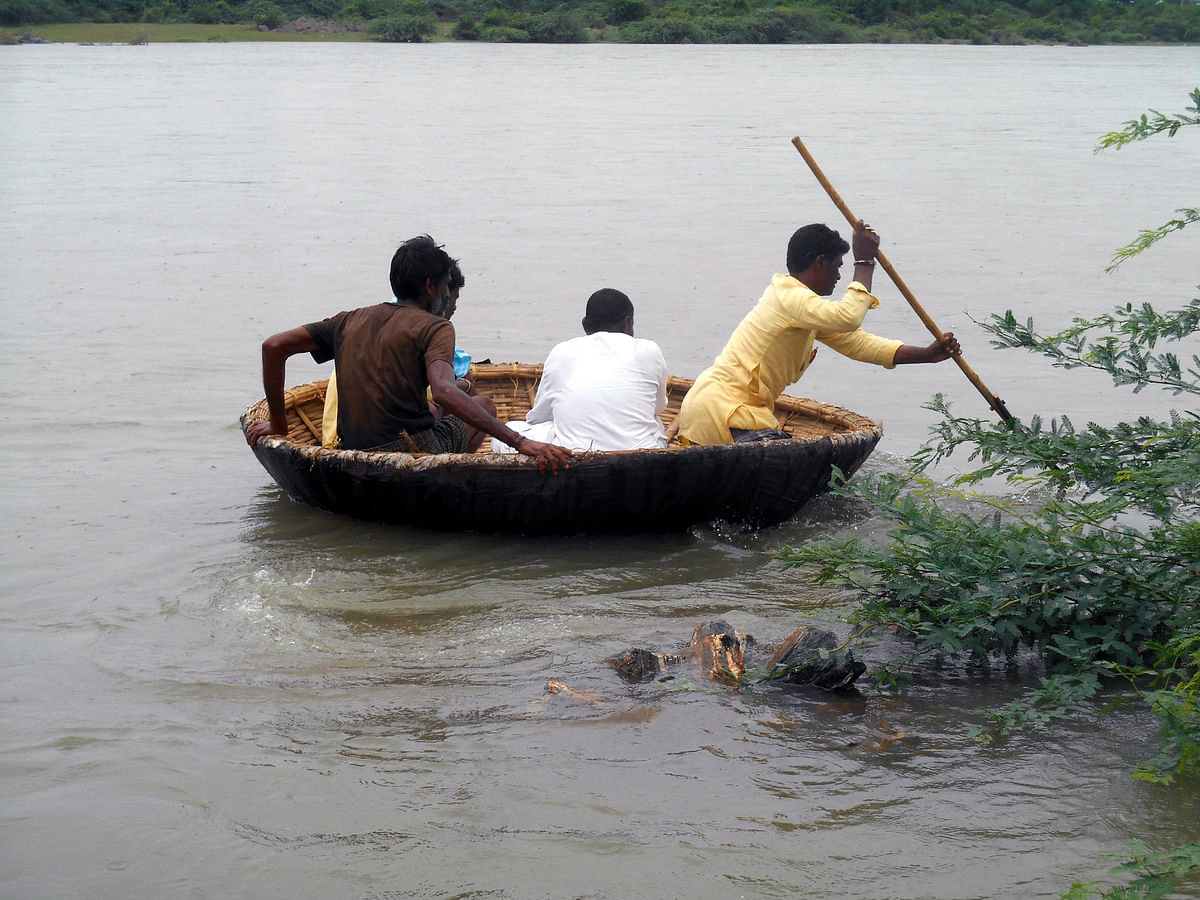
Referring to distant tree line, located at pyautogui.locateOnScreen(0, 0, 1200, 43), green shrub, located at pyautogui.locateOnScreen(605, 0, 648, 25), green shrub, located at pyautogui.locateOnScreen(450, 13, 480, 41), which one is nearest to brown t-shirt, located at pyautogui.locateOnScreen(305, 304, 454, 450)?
distant tree line, located at pyautogui.locateOnScreen(0, 0, 1200, 43)

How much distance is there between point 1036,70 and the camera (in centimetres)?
3291

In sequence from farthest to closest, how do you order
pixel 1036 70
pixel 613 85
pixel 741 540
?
1. pixel 1036 70
2. pixel 613 85
3. pixel 741 540

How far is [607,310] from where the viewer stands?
467 cm

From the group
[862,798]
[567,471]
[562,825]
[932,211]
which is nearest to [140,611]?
[567,471]

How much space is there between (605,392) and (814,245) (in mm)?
944

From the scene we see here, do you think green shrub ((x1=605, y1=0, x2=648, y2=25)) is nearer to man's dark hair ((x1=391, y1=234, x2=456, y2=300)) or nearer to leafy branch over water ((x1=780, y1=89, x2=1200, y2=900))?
man's dark hair ((x1=391, y1=234, x2=456, y2=300))

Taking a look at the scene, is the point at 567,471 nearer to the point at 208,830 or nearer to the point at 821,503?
the point at 821,503

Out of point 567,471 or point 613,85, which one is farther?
point 613,85

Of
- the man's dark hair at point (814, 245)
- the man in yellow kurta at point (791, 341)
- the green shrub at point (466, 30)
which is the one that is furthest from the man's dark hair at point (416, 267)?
the green shrub at point (466, 30)

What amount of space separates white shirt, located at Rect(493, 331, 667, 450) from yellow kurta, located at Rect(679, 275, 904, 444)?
0.24 meters

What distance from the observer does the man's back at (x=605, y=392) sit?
453cm

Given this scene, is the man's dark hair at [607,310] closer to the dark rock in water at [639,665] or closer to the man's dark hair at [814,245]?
the man's dark hair at [814,245]

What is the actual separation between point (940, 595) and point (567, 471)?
1.47m

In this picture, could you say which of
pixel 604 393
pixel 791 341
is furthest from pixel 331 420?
pixel 791 341
